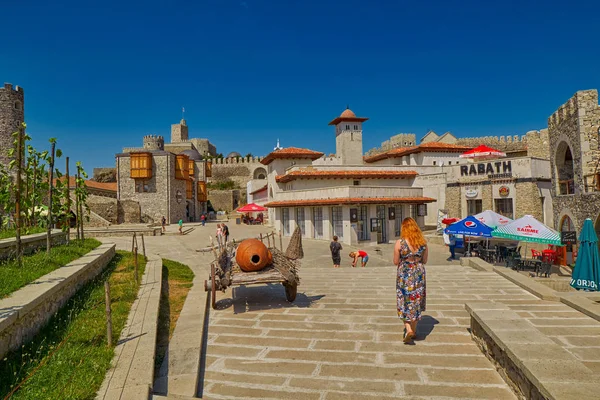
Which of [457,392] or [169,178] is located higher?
[169,178]

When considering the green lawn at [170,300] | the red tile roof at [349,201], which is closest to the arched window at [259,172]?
the red tile roof at [349,201]

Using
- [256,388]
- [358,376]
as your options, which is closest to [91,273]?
[256,388]

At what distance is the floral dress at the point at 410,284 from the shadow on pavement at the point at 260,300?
96.2 inches

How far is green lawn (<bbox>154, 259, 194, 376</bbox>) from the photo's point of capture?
5195 millimetres

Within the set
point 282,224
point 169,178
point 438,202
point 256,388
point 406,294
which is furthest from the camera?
point 169,178

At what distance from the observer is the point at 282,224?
88.4 ft

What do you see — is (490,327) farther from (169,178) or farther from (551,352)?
(169,178)

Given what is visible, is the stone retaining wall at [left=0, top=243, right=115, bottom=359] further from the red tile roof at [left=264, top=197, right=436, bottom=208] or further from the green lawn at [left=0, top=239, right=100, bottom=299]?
the red tile roof at [left=264, top=197, right=436, bottom=208]

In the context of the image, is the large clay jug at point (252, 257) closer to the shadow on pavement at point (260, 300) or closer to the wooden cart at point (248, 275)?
the wooden cart at point (248, 275)

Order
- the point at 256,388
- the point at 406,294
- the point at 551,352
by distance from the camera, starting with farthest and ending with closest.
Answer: the point at 406,294 → the point at 256,388 → the point at 551,352

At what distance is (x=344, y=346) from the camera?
4.98 metres

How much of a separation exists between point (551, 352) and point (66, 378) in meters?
4.89

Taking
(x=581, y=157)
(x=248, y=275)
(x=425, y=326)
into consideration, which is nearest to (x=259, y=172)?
(x=581, y=157)

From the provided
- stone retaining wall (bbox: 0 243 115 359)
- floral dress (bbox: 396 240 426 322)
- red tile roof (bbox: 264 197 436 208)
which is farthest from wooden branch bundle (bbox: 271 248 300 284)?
red tile roof (bbox: 264 197 436 208)
